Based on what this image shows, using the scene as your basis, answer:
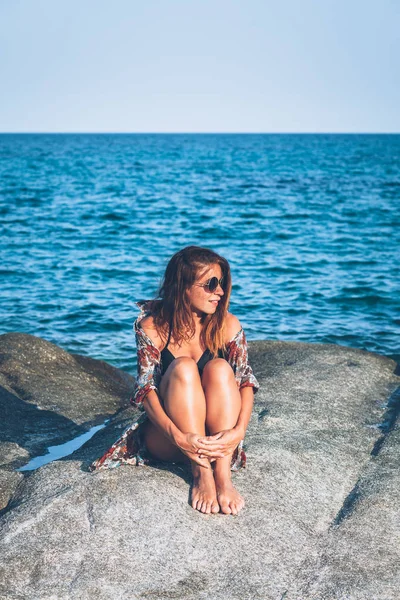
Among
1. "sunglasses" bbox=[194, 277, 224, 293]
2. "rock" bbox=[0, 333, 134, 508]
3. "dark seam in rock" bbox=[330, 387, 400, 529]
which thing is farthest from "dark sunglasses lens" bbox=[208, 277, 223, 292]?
"rock" bbox=[0, 333, 134, 508]

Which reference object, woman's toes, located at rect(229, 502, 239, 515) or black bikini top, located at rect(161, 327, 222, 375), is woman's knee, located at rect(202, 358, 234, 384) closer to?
black bikini top, located at rect(161, 327, 222, 375)

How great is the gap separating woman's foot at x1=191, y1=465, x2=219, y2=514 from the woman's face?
1.03m

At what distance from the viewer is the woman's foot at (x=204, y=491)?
14.6ft

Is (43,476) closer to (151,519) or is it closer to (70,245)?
(151,519)

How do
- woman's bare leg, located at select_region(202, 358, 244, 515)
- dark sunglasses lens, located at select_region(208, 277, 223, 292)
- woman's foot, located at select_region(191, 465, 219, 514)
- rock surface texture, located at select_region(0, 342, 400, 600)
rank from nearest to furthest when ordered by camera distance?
1. rock surface texture, located at select_region(0, 342, 400, 600)
2. woman's foot, located at select_region(191, 465, 219, 514)
3. woman's bare leg, located at select_region(202, 358, 244, 515)
4. dark sunglasses lens, located at select_region(208, 277, 223, 292)

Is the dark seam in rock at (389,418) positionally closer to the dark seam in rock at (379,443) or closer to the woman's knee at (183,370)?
the dark seam in rock at (379,443)

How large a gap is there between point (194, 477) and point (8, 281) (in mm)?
11955

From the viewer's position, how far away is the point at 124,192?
37.1m

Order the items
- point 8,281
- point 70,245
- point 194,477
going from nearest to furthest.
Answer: point 194,477, point 8,281, point 70,245

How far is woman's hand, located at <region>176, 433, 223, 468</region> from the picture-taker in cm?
450

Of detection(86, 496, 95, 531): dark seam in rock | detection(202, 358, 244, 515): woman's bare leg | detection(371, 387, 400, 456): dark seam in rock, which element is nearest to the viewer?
detection(86, 496, 95, 531): dark seam in rock

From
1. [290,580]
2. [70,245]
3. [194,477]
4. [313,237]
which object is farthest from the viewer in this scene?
[313,237]

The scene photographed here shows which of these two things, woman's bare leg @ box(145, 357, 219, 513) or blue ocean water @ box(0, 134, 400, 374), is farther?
blue ocean water @ box(0, 134, 400, 374)

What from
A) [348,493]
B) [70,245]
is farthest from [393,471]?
[70,245]
